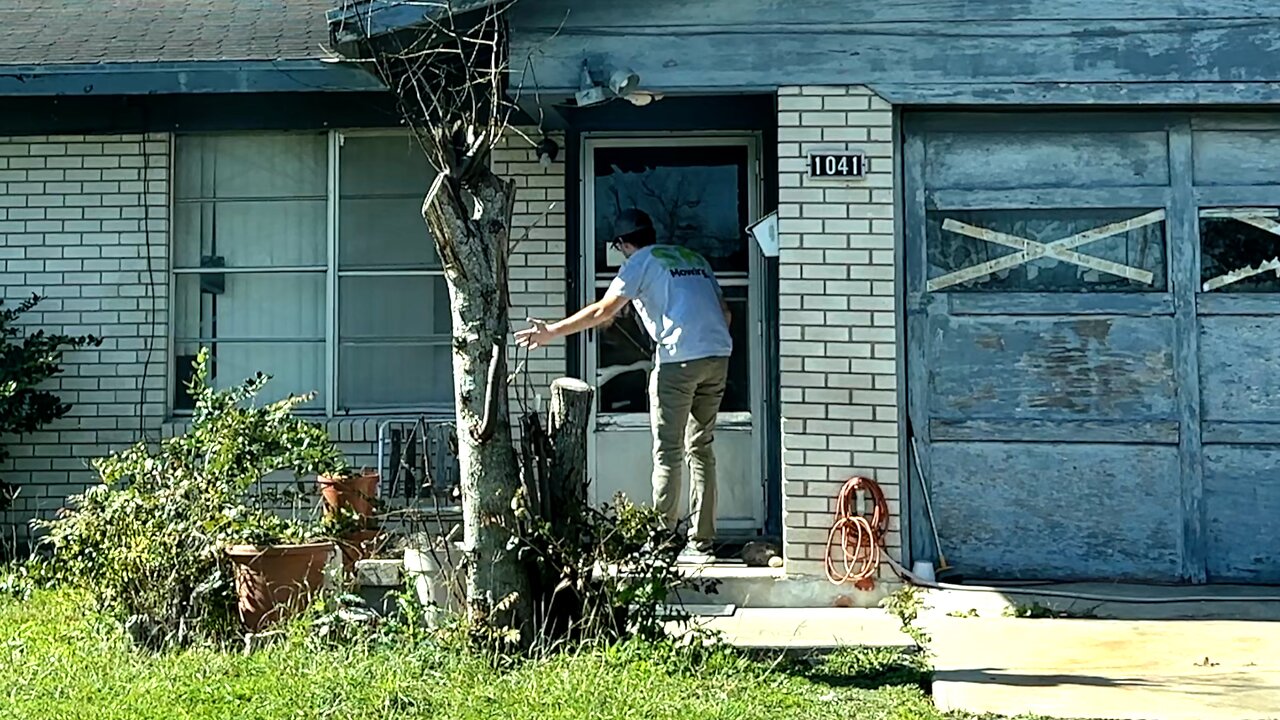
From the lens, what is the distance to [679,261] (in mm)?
6727

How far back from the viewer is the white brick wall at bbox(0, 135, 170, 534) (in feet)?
26.1

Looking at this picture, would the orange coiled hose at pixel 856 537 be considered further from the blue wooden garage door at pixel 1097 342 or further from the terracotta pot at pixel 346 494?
the terracotta pot at pixel 346 494

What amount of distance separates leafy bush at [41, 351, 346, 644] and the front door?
1.94 m

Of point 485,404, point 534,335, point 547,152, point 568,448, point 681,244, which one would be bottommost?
point 568,448

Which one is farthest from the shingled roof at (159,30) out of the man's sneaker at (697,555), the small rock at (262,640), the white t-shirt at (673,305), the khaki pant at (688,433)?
the man's sneaker at (697,555)

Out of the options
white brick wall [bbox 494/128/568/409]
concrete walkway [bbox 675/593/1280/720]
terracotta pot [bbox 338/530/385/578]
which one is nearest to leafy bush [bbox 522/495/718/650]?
concrete walkway [bbox 675/593/1280/720]

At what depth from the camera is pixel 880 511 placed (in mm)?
6469

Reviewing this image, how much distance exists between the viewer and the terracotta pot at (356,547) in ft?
19.7

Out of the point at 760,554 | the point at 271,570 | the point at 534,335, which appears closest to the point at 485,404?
the point at 534,335

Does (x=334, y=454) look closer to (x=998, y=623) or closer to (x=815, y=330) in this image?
(x=815, y=330)

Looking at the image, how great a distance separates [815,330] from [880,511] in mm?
939

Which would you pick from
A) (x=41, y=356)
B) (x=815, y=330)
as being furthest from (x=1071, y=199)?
(x=41, y=356)

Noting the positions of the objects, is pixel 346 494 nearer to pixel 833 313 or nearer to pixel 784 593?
pixel 784 593

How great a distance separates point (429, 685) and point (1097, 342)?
3850mm
